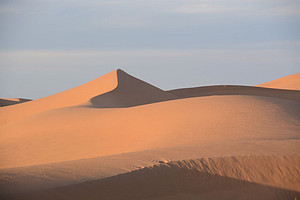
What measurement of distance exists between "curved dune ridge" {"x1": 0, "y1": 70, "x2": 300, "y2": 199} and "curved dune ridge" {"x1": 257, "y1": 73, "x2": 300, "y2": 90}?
16753mm

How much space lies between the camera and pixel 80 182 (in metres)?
8.09

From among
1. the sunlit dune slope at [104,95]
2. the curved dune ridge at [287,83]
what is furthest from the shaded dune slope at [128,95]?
the curved dune ridge at [287,83]

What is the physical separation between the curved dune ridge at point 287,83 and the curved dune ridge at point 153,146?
16.8 m

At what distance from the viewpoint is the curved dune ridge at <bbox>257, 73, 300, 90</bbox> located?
4494 cm

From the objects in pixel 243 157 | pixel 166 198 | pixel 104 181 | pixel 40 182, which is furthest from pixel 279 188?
pixel 40 182

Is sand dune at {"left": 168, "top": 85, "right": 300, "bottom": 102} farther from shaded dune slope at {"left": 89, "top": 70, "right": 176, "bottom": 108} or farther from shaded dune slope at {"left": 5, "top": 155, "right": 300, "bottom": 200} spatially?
shaded dune slope at {"left": 5, "top": 155, "right": 300, "bottom": 200}

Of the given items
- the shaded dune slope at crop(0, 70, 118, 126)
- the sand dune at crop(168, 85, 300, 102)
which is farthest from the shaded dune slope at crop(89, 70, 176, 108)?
the sand dune at crop(168, 85, 300, 102)

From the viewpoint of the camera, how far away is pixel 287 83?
47.1 m

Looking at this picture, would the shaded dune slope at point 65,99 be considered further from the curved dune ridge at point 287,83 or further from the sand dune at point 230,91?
the curved dune ridge at point 287,83

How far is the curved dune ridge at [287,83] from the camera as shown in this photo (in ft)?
147

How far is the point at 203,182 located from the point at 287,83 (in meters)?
39.7

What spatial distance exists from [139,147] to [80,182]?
6019 millimetres

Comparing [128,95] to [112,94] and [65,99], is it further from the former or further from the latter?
[65,99]

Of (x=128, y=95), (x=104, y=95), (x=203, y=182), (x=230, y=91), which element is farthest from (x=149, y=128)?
(x=230, y=91)
